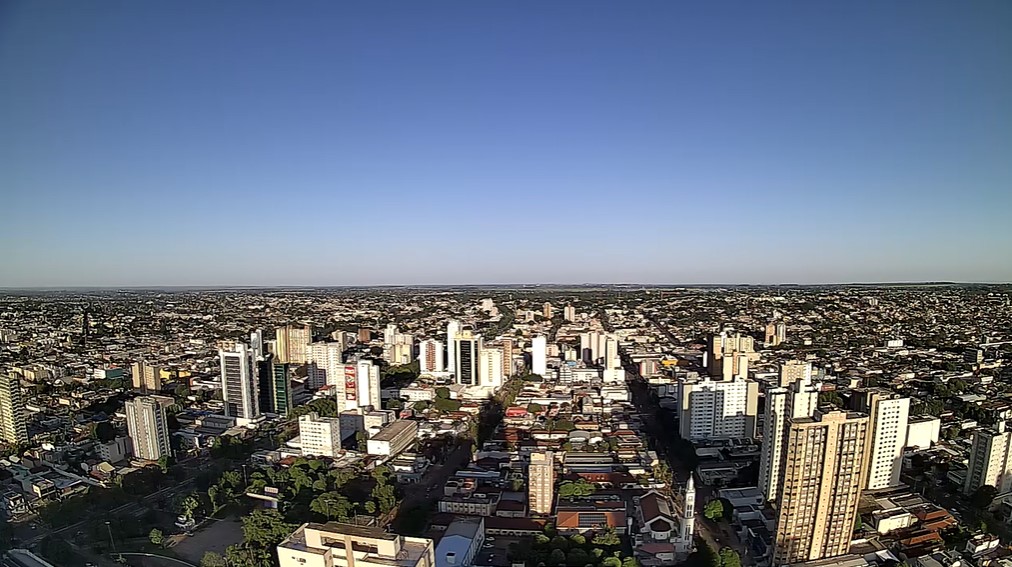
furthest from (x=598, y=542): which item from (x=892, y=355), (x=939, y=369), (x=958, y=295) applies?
(x=958, y=295)

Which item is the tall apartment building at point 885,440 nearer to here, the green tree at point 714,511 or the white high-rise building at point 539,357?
the green tree at point 714,511

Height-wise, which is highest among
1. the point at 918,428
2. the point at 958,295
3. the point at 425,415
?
the point at 958,295

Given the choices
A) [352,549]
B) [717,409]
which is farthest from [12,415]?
[717,409]

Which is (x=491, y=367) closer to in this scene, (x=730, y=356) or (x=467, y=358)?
(x=467, y=358)

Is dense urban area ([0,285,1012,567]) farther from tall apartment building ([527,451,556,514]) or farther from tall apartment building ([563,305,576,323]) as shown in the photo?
tall apartment building ([563,305,576,323])

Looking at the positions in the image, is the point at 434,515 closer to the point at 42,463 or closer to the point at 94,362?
the point at 42,463

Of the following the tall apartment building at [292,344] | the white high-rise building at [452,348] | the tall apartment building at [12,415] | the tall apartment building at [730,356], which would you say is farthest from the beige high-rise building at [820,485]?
the tall apartment building at [292,344]
